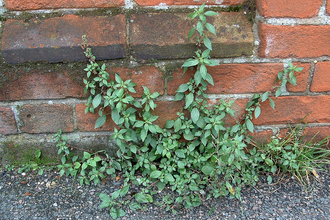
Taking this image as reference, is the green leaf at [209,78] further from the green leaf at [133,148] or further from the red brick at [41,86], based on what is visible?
the red brick at [41,86]

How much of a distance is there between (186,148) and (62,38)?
93 cm

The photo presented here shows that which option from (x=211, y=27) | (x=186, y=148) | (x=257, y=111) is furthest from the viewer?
(x=186, y=148)

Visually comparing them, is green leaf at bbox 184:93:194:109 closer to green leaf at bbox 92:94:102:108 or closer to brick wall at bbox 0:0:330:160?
brick wall at bbox 0:0:330:160

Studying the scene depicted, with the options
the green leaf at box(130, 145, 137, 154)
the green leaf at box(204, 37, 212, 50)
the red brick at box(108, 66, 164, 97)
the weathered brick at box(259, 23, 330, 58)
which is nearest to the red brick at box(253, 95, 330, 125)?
the weathered brick at box(259, 23, 330, 58)

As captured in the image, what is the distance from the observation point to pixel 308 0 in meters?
1.36

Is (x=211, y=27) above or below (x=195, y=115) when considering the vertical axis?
above

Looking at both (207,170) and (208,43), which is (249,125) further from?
(208,43)

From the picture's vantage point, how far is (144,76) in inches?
56.9

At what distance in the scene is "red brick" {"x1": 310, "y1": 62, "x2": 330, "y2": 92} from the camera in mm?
1484

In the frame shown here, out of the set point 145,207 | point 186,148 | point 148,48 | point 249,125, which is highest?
point 148,48

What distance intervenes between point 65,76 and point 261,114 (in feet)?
3.77

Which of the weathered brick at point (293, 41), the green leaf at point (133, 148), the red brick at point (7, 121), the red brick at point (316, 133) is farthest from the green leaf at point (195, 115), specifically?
the red brick at point (7, 121)

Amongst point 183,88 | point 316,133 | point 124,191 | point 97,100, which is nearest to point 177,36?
point 183,88

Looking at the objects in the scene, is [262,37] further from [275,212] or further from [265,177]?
[275,212]
